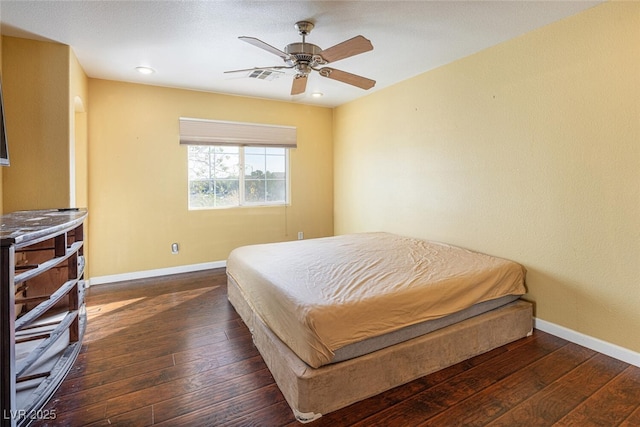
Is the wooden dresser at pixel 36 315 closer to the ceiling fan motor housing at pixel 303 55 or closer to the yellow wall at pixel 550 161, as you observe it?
the ceiling fan motor housing at pixel 303 55

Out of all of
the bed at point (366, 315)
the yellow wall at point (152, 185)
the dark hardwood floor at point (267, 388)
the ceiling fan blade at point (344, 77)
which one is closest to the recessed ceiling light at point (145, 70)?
the yellow wall at point (152, 185)

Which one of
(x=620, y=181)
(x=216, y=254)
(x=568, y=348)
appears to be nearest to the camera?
(x=620, y=181)

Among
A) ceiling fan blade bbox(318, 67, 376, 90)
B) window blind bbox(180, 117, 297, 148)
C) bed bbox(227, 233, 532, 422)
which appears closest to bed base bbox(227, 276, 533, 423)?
bed bbox(227, 233, 532, 422)

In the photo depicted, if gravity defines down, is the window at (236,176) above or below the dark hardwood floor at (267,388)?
above

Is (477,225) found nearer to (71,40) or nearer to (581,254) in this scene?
(581,254)

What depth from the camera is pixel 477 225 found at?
10.2 feet

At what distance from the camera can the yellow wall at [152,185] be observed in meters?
3.80

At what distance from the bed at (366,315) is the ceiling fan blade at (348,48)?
1574 mm

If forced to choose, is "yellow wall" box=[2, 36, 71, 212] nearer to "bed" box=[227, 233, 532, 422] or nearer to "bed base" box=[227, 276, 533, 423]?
"bed" box=[227, 233, 532, 422]

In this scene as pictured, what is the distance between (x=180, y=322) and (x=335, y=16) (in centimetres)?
277

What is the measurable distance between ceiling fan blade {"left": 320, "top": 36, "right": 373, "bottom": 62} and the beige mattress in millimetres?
1573

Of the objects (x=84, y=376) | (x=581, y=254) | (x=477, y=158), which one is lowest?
(x=84, y=376)

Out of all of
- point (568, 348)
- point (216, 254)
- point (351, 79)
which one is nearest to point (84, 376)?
point (216, 254)

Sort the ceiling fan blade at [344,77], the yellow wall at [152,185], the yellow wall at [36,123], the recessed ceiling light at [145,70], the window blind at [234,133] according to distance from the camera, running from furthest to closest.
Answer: the window blind at [234,133] < the yellow wall at [152,185] < the recessed ceiling light at [145,70] < the yellow wall at [36,123] < the ceiling fan blade at [344,77]
